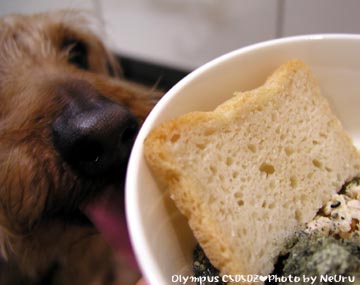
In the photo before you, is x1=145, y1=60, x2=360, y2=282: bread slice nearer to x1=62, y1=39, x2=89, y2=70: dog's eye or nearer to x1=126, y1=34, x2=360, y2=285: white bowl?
x1=126, y1=34, x2=360, y2=285: white bowl

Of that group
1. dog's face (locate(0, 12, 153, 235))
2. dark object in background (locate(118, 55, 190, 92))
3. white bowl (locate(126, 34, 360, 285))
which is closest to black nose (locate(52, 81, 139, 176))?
dog's face (locate(0, 12, 153, 235))

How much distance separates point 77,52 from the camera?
3.85ft

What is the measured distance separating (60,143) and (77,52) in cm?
58

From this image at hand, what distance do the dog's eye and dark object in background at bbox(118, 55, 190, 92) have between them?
595mm

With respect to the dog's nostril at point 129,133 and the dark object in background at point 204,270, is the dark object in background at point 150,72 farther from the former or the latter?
the dark object in background at point 204,270

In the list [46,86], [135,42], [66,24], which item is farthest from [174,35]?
[46,86]

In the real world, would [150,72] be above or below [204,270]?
below

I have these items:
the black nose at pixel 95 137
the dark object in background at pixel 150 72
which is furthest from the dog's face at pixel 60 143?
the dark object in background at pixel 150 72

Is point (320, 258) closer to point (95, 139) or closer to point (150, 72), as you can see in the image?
point (95, 139)

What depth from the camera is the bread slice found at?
0.42 metres

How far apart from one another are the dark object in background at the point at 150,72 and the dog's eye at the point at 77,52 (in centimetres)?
60

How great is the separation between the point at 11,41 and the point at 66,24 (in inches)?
6.7

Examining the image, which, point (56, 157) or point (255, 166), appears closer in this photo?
point (255, 166)

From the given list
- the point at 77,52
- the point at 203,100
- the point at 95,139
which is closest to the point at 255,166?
the point at 203,100
